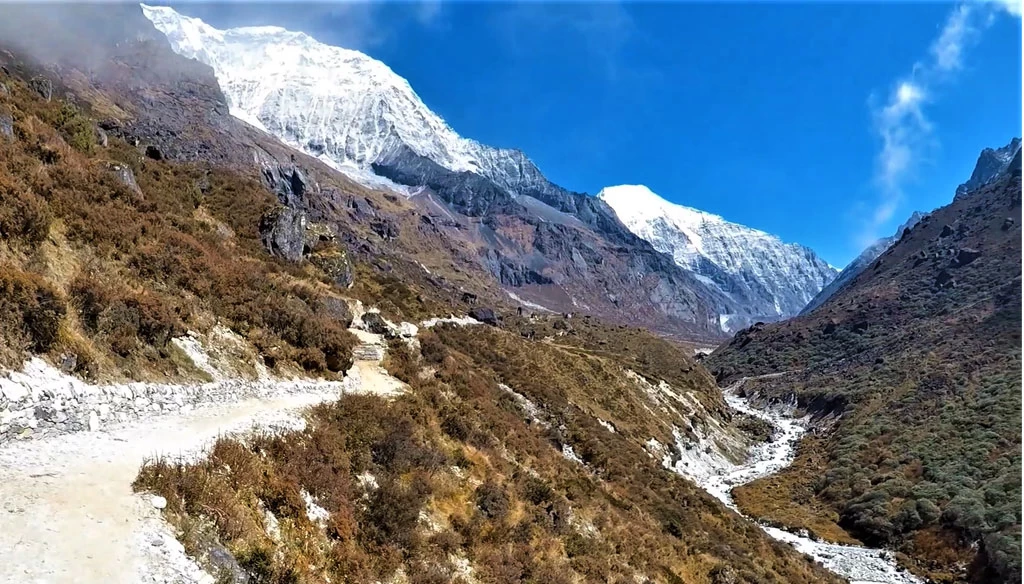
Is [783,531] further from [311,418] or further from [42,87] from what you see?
[42,87]

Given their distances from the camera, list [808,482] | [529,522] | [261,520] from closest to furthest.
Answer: [261,520] < [529,522] < [808,482]

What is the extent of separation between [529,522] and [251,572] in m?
10.3

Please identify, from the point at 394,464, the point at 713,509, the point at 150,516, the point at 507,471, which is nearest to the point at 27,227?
the point at 150,516

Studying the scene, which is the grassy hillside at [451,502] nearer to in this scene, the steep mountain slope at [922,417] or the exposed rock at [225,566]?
the exposed rock at [225,566]

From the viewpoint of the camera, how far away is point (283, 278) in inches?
1193

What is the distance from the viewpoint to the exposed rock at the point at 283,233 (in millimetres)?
35344

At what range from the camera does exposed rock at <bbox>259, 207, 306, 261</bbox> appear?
35.3 metres

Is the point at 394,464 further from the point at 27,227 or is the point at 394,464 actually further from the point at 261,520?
the point at 27,227

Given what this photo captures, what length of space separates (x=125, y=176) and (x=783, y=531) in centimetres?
5443

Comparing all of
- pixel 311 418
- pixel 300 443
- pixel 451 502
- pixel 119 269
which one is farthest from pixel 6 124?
pixel 451 502

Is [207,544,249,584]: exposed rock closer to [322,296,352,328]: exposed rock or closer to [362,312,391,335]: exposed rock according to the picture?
[322,296,352,328]: exposed rock

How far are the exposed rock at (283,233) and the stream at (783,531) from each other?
41530 mm

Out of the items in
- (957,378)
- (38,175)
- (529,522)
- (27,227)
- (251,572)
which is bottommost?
(251,572)

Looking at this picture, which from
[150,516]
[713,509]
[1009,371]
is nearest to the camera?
[150,516]
